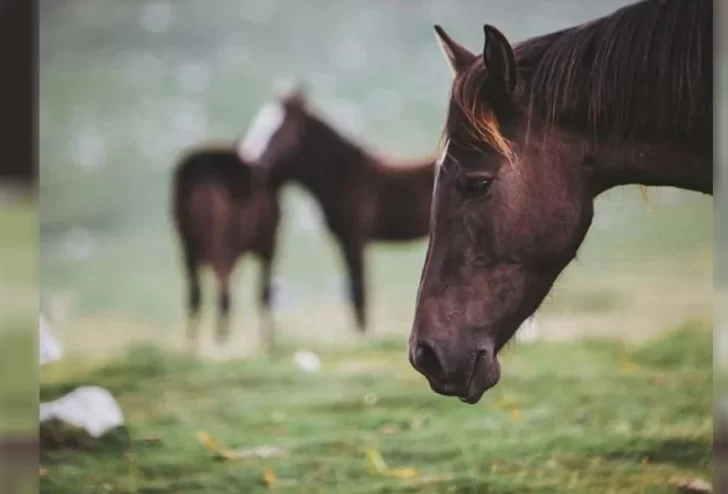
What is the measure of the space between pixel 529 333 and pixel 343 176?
49 cm

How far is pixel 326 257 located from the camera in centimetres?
170

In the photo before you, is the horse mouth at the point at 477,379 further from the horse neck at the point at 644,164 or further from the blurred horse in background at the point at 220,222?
the blurred horse in background at the point at 220,222

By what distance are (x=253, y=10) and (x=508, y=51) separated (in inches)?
24.0

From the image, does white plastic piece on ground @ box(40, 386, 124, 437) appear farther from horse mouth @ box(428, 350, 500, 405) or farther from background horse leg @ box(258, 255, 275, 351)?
horse mouth @ box(428, 350, 500, 405)

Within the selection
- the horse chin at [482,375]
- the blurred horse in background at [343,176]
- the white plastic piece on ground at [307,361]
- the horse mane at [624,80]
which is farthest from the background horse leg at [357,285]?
the horse mane at [624,80]

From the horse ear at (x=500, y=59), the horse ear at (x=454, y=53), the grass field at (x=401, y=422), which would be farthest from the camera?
the grass field at (x=401, y=422)

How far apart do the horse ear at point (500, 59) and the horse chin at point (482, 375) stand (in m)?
0.44

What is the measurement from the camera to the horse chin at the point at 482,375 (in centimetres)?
138

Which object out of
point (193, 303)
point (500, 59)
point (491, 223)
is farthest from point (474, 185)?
point (193, 303)

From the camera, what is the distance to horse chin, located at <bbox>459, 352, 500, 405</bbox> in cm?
138

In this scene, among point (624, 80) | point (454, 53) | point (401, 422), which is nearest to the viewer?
point (624, 80)

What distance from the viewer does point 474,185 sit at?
1.37 metres

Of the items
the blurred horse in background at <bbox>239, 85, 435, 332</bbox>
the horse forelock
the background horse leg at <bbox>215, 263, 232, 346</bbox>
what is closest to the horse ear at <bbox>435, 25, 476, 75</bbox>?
the horse forelock

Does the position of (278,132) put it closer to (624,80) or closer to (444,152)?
(444,152)
